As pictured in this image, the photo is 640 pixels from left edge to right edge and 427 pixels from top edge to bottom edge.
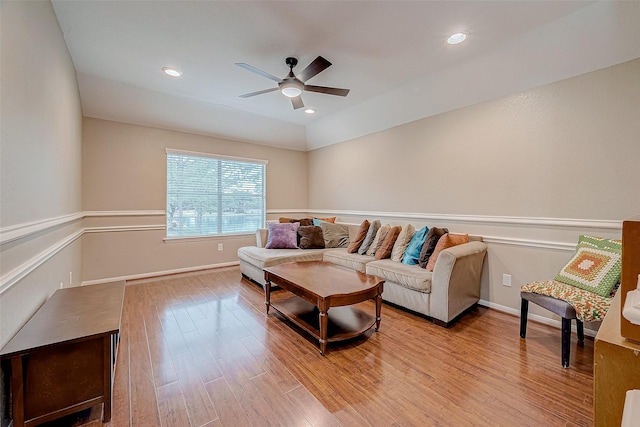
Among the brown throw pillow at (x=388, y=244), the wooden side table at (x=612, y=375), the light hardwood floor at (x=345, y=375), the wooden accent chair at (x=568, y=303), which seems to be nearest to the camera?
the wooden side table at (x=612, y=375)

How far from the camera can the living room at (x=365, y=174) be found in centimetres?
157

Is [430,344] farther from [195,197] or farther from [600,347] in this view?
[195,197]

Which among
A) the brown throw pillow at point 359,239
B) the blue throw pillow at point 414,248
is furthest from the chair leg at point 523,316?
the brown throw pillow at point 359,239

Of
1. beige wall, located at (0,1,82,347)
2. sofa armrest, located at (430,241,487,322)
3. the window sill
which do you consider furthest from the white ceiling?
the window sill

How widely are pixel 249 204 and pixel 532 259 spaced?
441 centimetres

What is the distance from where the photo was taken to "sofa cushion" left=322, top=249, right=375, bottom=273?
344cm

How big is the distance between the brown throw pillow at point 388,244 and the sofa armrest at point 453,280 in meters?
0.88

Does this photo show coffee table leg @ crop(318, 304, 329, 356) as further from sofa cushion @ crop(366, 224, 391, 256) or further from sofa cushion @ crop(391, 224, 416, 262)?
sofa cushion @ crop(366, 224, 391, 256)

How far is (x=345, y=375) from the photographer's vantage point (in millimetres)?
1879

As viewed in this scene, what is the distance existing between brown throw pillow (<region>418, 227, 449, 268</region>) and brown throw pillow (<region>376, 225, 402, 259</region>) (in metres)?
0.49

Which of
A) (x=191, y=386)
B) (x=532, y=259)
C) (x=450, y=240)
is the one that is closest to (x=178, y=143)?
(x=191, y=386)

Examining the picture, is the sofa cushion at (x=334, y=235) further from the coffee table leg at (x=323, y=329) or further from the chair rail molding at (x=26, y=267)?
the chair rail molding at (x=26, y=267)

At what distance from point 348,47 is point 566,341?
296 cm

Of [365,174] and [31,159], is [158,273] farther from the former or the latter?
[365,174]
